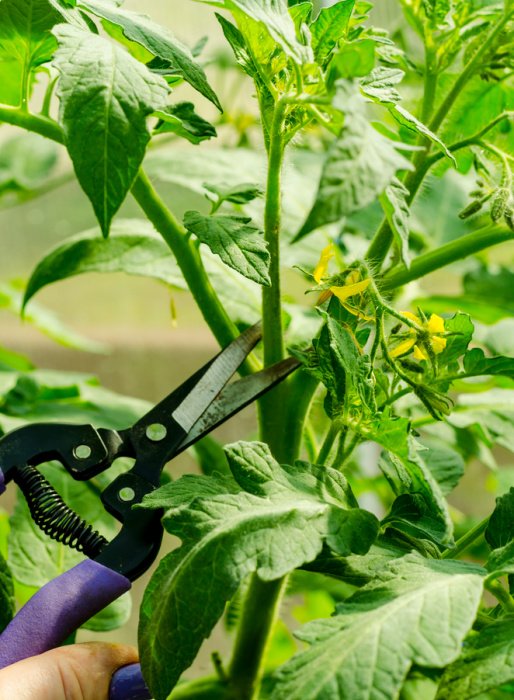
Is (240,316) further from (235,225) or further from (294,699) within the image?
(294,699)

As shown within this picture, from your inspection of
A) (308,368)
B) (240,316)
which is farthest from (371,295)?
(240,316)

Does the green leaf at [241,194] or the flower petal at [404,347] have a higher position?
the green leaf at [241,194]

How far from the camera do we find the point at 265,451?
0.33 meters

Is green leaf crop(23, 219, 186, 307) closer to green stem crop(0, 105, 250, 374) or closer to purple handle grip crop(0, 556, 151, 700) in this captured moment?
green stem crop(0, 105, 250, 374)

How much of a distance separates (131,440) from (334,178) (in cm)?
28

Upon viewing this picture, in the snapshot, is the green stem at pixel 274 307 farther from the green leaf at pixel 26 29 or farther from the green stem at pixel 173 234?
the green leaf at pixel 26 29

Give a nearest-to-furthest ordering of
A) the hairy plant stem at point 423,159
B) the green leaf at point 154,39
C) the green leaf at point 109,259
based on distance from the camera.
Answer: the green leaf at point 154,39 < the hairy plant stem at point 423,159 < the green leaf at point 109,259

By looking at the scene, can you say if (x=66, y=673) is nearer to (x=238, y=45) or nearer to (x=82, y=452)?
(x=82, y=452)

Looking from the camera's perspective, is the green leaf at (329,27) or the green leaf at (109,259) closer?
the green leaf at (329,27)

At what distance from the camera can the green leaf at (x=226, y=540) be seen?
286 millimetres

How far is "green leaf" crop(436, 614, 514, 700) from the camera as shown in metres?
0.26

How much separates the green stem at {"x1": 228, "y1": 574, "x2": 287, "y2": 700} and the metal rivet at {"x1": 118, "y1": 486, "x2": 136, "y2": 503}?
0.10 m

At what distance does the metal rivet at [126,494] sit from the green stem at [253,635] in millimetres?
104

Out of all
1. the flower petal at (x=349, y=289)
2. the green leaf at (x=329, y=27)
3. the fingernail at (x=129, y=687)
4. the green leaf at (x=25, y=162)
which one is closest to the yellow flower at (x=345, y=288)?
the flower petal at (x=349, y=289)
